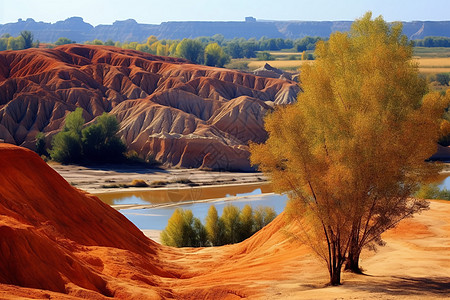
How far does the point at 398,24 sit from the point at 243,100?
8446 centimetres

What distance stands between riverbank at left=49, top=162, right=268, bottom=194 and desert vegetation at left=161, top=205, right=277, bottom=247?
31.8 m

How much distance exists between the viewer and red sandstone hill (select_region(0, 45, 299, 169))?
323ft

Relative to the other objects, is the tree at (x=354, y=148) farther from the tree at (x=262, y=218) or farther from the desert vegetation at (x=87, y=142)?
the desert vegetation at (x=87, y=142)

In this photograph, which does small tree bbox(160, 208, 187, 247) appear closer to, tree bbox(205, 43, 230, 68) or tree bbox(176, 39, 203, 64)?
tree bbox(205, 43, 230, 68)

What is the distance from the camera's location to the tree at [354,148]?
2320cm

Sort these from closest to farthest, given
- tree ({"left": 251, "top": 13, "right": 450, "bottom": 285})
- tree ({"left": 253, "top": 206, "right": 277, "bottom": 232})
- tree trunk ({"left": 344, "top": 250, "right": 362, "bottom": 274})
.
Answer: tree ({"left": 251, "top": 13, "right": 450, "bottom": 285})
tree trunk ({"left": 344, "top": 250, "right": 362, "bottom": 274})
tree ({"left": 253, "top": 206, "right": 277, "bottom": 232})

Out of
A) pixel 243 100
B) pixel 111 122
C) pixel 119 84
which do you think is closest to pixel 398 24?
pixel 111 122

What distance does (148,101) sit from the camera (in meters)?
113

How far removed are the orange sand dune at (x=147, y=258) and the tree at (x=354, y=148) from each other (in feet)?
6.68

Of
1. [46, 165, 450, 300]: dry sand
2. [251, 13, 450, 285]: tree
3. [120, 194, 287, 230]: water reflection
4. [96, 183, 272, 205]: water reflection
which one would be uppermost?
[251, 13, 450, 285]: tree

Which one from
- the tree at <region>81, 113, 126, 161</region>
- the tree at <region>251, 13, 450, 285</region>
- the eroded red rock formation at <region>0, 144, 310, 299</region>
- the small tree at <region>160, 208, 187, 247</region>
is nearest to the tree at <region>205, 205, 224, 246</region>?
the small tree at <region>160, 208, 187, 247</region>

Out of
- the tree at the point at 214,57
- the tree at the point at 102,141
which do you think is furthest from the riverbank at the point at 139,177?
the tree at the point at 214,57

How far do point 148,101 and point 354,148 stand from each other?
300ft

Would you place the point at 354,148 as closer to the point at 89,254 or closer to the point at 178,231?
the point at 89,254
